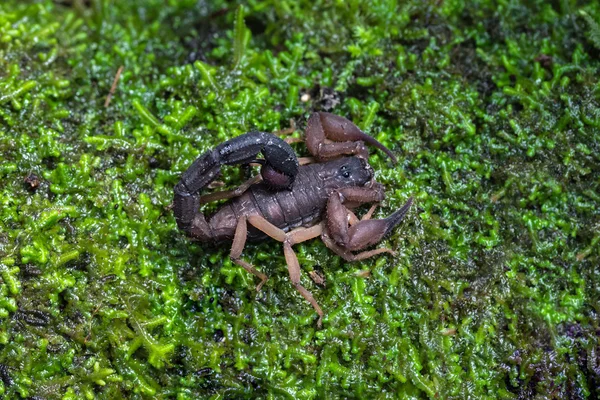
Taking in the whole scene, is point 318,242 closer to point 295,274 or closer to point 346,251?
point 346,251

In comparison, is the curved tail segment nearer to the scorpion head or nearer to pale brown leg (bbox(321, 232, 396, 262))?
the scorpion head

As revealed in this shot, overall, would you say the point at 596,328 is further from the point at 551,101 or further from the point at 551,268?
the point at 551,101

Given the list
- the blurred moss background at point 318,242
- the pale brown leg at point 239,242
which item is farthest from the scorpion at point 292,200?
the blurred moss background at point 318,242

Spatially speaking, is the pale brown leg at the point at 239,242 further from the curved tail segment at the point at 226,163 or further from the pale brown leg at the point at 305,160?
the pale brown leg at the point at 305,160

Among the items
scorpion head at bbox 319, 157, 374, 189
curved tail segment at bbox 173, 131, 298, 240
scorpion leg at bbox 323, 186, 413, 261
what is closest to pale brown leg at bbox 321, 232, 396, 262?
scorpion leg at bbox 323, 186, 413, 261

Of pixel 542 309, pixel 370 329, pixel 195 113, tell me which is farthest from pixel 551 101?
pixel 195 113

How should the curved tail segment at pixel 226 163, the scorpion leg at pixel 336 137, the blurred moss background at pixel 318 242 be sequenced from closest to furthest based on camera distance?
the curved tail segment at pixel 226 163
the blurred moss background at pixel 318 242
the scorpion leg at pixel 336 137
